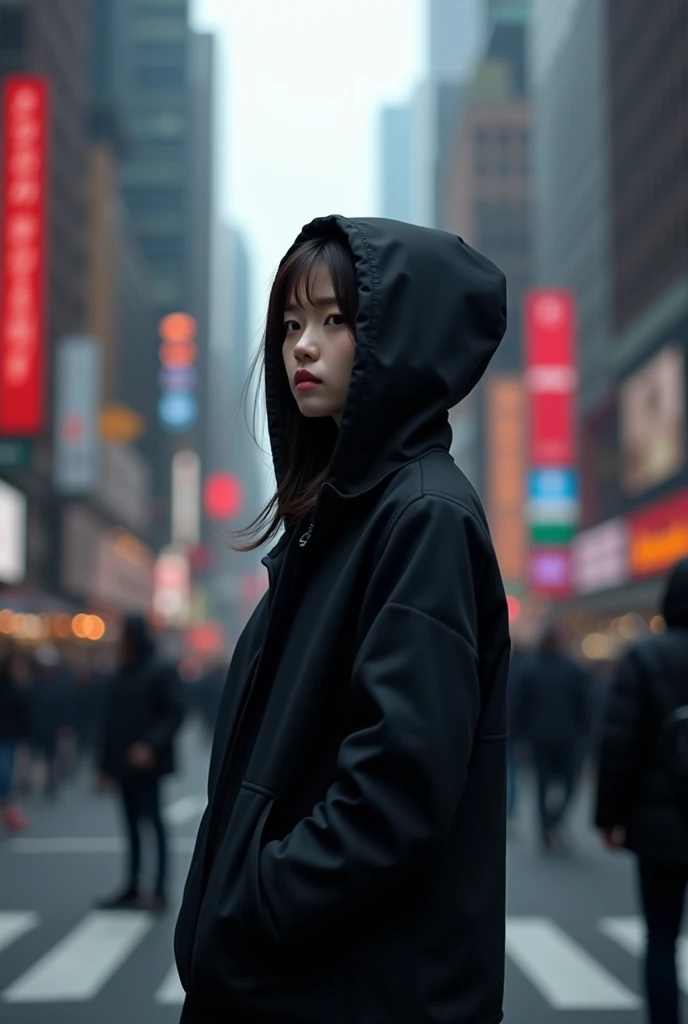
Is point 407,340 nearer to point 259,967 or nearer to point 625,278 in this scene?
point 259,967

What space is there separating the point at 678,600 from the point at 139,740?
483 cm

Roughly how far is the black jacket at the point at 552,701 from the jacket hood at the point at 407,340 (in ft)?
36.2

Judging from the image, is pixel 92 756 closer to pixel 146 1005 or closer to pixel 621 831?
pixel 146 1005

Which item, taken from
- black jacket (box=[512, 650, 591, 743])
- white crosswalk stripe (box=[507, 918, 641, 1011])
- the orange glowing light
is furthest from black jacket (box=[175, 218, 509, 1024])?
the orange glowing light

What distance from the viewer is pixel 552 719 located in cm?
1302

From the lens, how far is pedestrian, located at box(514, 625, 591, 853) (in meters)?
12.8

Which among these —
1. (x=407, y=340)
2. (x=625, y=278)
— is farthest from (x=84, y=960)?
(x=625, y=278)

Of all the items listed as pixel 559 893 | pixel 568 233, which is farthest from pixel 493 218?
pixel 559 893

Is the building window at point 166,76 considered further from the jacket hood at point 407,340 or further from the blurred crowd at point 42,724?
the jacket hood at point 407,340

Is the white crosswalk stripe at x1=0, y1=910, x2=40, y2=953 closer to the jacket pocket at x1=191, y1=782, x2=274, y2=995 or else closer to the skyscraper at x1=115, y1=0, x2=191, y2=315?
the jacket pocket at x1=191, y1=782, x2=274, y2=995

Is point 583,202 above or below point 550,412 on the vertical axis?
above

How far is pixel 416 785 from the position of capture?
1.95 metres

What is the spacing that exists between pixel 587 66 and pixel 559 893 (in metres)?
75.7

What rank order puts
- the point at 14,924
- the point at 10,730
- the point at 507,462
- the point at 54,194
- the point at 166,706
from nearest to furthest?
the point at 14,924, the point at 166,706, the point at 10,730, the point at 54,194, the point at 507,462
